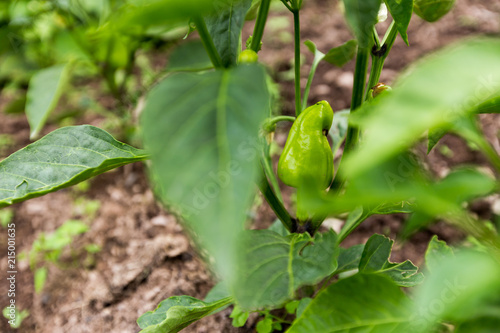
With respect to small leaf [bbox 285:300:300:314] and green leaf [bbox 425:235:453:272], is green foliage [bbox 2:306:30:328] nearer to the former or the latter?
Result: small leaf [bbox 285:300:300:314]

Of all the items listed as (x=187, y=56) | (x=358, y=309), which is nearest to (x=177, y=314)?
(x=358, y=309)

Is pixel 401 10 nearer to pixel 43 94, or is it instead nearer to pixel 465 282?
pixel 465 282

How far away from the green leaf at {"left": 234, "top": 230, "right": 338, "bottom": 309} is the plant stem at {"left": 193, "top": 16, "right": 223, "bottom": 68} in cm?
28

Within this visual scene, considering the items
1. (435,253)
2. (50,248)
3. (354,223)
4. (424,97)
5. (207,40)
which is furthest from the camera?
(50,248)

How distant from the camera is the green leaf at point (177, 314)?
2.25ft

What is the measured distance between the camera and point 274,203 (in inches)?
30.6

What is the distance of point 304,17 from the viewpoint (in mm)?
2387

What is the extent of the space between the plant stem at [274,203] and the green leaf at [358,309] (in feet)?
0.79

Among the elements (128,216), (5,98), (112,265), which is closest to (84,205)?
(128,216)

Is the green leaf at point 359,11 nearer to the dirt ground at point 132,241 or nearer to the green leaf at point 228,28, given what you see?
the green leaf at point 228,28

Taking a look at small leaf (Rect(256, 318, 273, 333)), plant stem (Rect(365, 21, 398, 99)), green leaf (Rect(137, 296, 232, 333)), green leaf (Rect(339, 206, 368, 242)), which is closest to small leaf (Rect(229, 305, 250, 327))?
small leaf (Rect(256, 318, 273, 333))

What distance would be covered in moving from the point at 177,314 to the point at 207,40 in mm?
455

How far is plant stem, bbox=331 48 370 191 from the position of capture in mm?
636

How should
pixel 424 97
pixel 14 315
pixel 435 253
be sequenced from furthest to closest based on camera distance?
1. pixel 14 315
2. pixel 435 253
3. pixel 424 97
